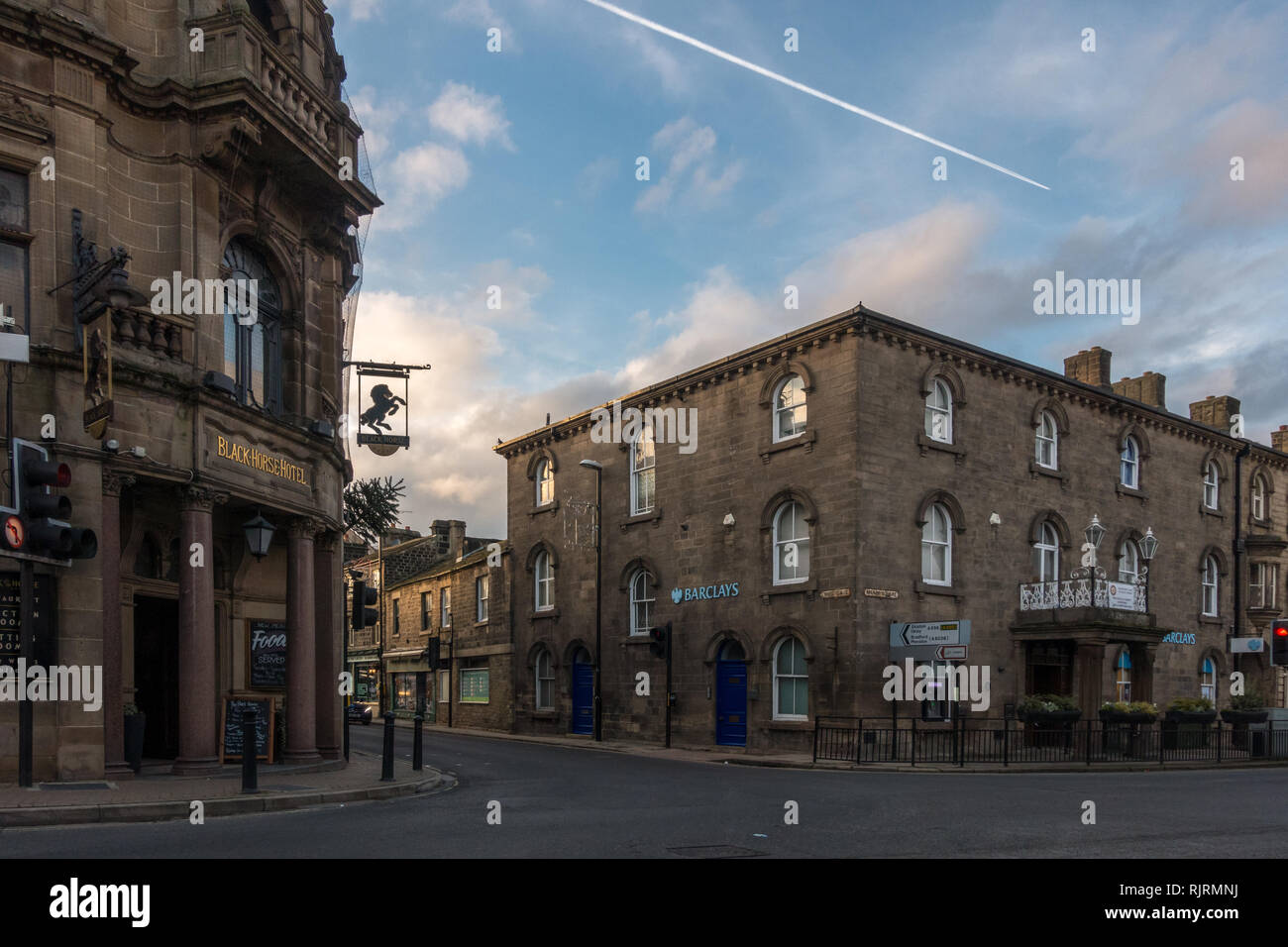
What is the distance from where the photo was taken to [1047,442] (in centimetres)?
3059

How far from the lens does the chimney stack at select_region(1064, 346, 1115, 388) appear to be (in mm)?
34250

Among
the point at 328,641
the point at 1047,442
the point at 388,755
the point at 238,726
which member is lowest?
the point at 388,755

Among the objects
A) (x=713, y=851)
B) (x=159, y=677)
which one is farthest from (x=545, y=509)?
(x=713, y=851)

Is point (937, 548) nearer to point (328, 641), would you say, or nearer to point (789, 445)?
point (789, 445)

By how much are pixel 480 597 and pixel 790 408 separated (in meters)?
17.0

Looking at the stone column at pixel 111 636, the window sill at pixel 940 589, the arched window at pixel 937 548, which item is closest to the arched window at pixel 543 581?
the arched window at pixel 937 548

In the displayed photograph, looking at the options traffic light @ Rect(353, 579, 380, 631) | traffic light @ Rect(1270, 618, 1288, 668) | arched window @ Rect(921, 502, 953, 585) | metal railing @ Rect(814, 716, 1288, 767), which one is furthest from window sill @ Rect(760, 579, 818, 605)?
traffic light @ Rect(353, 579, 380, 631)

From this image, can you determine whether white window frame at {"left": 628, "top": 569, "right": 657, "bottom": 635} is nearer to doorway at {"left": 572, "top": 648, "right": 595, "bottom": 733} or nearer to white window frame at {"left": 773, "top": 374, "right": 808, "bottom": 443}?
doorway at {"left": 572, "top": 648, "right": 595, "bottom": 733}

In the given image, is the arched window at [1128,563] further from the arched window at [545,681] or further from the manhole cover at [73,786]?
the manhole cover at [73,786]

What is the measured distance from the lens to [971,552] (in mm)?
27875

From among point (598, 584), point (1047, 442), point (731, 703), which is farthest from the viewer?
point (598, 584)

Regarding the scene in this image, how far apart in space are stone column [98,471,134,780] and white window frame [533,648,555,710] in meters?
21.2

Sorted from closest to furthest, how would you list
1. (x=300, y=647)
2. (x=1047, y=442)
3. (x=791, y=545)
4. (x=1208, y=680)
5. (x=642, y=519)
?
(x=300, y=647) → (x=791, y=545) → (x=1047, y=442) → (x=642, y=519) → (x=1208, y=680)

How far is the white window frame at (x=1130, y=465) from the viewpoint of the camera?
3306 cm
